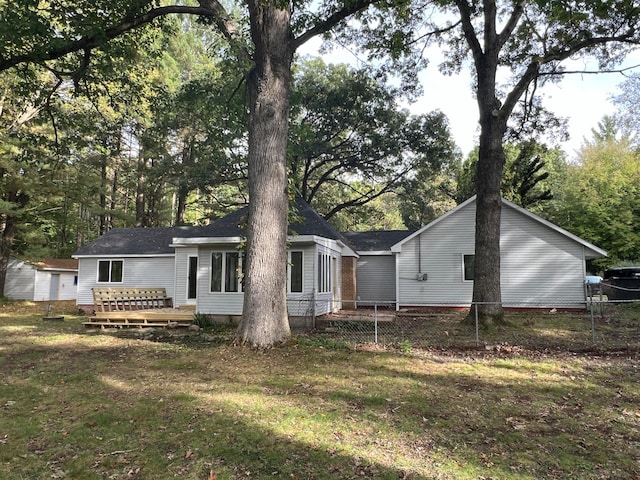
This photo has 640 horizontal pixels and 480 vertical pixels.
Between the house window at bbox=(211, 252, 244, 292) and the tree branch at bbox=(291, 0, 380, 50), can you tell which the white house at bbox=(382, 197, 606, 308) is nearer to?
the house window at bbox=(211, 252, 244, 292)

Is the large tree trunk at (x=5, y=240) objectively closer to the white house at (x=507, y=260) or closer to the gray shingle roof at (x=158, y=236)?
the gray shingle roof at (x=158, y=236)

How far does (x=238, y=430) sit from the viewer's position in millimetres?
4551

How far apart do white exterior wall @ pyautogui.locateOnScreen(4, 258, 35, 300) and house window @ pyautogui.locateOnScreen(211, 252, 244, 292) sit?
751 inches

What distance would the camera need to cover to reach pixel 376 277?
22516 millimetres

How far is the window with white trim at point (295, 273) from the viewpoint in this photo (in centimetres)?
1385

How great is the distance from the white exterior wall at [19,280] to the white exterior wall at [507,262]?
2363cm

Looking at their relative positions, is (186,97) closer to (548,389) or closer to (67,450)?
(67,450)

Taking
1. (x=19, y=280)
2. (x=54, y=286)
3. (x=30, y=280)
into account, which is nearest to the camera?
(x=30, y=280)

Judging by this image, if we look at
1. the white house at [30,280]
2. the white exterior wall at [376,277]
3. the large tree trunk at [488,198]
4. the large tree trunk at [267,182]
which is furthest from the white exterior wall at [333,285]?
the white house at [30,280]

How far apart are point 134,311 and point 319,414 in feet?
36.9

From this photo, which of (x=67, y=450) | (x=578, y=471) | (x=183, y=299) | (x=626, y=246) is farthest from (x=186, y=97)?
(x=626, y=246)

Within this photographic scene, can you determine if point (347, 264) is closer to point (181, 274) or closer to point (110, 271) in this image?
point (181, 274)

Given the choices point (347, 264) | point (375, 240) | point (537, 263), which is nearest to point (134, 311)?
point (347, 264)

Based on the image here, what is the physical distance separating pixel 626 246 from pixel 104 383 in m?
31.1
